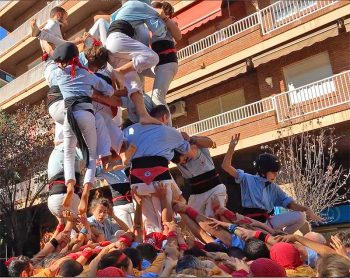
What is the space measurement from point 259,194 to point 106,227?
6.05ft

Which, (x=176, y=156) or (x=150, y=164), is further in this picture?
(x=176, y=156)

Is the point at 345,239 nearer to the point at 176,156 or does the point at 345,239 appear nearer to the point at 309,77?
the point at 176,156

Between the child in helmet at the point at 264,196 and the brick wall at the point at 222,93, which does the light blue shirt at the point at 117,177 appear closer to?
the child in helmet at the point at 264,196

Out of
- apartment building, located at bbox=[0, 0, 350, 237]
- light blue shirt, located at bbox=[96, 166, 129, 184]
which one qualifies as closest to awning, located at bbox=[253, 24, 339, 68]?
apartment building, located at bbox=[0, 0, 350, 237]

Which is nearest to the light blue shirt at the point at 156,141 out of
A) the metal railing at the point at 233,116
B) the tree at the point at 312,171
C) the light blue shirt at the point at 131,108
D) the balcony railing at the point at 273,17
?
the light blue shirt at the point at 131,108

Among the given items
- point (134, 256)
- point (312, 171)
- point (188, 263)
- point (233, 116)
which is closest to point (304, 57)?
point (233, 116)

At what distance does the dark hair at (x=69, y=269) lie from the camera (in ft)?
9.59

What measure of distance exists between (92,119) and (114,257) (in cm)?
178

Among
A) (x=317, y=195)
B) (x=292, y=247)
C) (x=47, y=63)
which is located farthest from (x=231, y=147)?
(x=317, y=195)

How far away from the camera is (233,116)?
1627cm

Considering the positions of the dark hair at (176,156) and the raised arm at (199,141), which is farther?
the raised arm at (199,141)

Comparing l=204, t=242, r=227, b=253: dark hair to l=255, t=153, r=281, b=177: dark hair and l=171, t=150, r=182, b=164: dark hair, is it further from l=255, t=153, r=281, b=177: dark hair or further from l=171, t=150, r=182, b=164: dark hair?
l=255, t=153, r=281, b=177: dark hair

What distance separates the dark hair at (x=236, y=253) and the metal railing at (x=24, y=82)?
20.6 metres

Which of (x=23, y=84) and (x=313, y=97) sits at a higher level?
(x=23, y=84)
